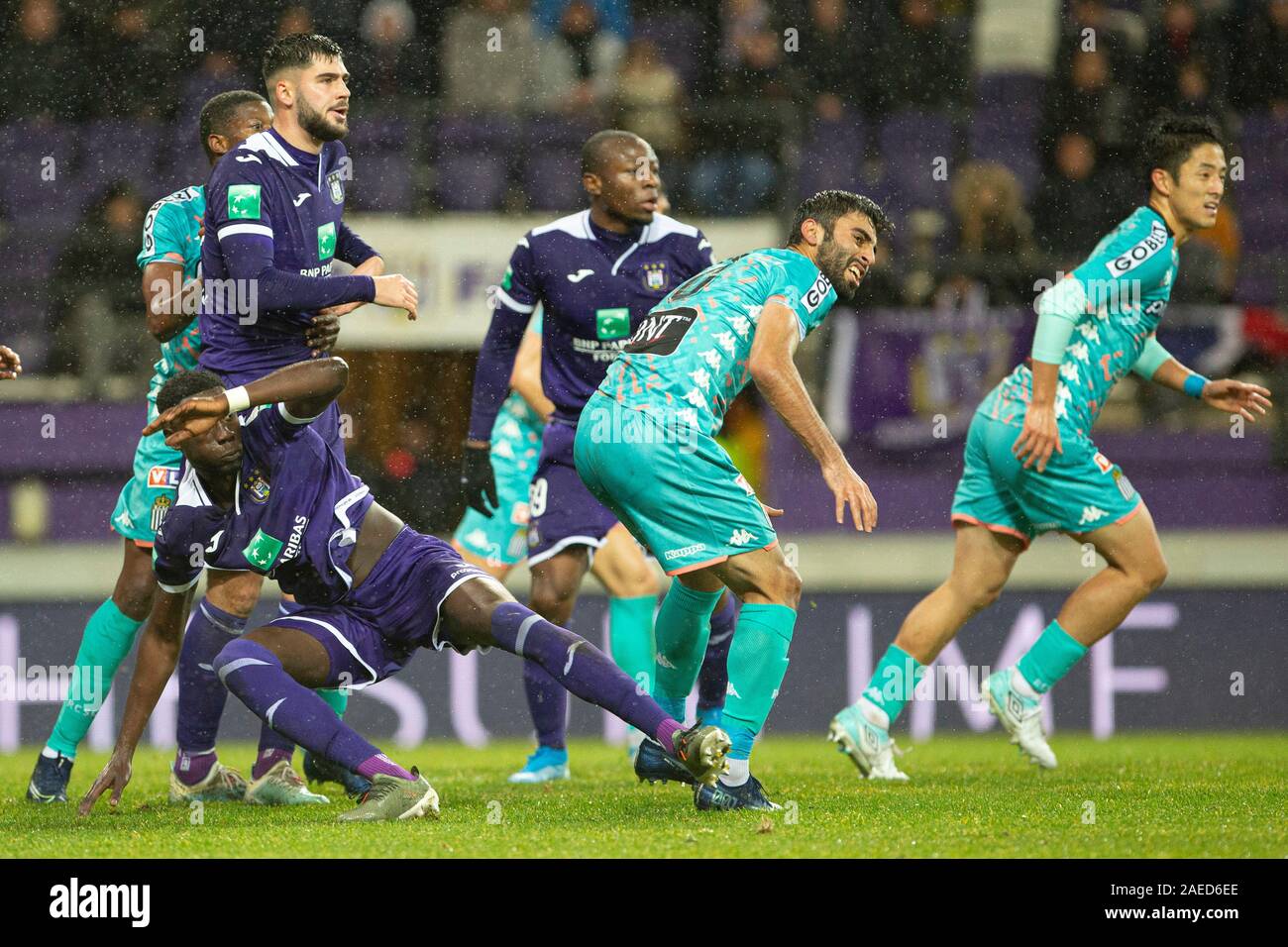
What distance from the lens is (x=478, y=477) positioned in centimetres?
654

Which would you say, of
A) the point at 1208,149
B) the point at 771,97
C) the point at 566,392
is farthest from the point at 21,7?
the point at 1208,149

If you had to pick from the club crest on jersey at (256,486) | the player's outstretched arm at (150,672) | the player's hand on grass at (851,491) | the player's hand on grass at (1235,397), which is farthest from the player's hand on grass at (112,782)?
the player's hand on grass at (1235,397)

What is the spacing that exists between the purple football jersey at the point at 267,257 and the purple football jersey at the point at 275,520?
1.33 feet

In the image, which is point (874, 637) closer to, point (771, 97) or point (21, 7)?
point (771, 97)

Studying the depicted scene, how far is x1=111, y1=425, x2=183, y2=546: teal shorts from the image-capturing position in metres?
5.65

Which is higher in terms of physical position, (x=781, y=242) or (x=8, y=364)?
(x=781, y=242)

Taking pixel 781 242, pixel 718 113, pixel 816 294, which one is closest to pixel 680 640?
pixel 816 294

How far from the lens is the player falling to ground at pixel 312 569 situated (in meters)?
4.66

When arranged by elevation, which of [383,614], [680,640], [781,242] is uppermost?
[781,242]

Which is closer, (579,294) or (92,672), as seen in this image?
(92,672)

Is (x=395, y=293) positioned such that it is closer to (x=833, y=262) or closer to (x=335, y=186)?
(x=335, y=186)

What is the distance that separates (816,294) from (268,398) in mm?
1584

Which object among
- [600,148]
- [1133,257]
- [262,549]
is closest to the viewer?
[262,549]

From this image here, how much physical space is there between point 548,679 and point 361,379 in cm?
429
